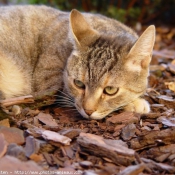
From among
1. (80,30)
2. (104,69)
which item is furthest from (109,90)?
(80,30)

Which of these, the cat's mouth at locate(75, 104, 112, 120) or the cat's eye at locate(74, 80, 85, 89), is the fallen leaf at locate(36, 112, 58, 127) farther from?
the cat's eye at locate(74, 80, 85, 89)

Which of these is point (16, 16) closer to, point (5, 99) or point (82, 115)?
point (5, 99)

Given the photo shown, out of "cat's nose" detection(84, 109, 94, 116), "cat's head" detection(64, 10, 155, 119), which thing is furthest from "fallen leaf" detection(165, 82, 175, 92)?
"cat's nose" detection(84, 109, 94, 116)

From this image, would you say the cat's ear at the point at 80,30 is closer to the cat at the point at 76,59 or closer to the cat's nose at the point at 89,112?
the cat at the point at 76,59

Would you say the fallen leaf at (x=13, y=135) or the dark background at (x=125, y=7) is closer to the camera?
the fallen leaf at (x=13, y=135)

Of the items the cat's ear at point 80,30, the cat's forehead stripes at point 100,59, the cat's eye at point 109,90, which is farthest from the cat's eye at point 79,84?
the cat's ear at point 80,30

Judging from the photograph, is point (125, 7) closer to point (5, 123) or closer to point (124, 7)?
point (124, 7)

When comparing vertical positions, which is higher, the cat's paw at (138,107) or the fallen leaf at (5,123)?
the fallen leaf at (5,123)
